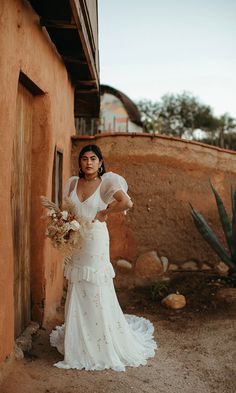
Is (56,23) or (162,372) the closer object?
(162,372)

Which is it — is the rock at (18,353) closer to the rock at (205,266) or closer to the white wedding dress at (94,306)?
the white wedding dress at (94,306)

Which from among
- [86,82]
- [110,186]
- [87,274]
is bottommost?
[87,274]

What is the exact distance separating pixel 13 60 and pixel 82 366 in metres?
2.46

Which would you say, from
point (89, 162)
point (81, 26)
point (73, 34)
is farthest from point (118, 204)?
point (73, 34)

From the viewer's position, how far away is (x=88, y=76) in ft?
19.5

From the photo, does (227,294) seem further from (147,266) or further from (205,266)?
(147,266)

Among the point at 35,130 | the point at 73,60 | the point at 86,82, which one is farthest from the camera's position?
the point at 86,82

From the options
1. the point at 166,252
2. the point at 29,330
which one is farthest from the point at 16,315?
the point at 166,252

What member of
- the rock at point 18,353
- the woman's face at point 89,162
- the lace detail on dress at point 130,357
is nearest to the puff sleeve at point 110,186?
the woman's face at point 89,162

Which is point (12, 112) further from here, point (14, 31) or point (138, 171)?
point (138, 171)

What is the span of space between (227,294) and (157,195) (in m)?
1.68

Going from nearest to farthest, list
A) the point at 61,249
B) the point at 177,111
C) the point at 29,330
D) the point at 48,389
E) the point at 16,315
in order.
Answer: the point at 48,389, the point at 61,249, the point at 16,315, the point at 29,330, the point at 177,111

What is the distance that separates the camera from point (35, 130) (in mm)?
4340

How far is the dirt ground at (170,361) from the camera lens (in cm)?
314
